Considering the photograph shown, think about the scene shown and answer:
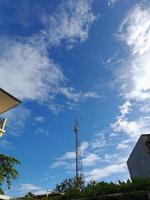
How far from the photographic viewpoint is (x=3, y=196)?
55.1ft

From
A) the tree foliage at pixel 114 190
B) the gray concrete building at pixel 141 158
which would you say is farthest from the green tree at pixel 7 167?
the gray concrete building at pixel 141 158

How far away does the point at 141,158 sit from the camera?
3672cm

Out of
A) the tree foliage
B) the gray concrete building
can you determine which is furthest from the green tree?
the gray concrete building

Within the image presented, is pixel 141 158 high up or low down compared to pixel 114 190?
up

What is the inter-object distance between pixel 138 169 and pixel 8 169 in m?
26.3

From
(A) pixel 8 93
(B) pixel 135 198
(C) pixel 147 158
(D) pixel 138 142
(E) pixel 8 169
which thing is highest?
(D) pixel 138 142

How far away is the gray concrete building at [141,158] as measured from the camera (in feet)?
112

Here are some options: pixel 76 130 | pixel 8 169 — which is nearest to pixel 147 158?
pixel 76 130

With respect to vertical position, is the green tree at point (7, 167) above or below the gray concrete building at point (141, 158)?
below

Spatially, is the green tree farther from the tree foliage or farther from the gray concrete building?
the gray concrete building

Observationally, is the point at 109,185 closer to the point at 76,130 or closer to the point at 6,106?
the point at 6,106

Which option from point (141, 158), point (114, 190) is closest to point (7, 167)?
point (114, 190)

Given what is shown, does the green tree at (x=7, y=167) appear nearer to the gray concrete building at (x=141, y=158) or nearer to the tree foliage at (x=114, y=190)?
the tree foliage at (x=114, y=190)

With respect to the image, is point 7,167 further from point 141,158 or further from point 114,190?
point 141,158
